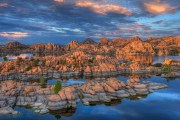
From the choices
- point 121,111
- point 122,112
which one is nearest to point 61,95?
point 121,111

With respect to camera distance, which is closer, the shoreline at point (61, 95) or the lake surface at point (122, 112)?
the lake surface at point (122, 112)

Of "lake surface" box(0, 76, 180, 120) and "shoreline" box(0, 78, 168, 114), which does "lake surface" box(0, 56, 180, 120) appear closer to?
"lake surface" box(0, 76, 180, 120)

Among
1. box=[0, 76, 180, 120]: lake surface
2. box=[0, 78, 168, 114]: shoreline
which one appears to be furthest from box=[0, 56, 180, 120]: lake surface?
box=[0, 78, 168, 114]: shoreline

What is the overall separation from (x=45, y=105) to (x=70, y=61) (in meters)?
112

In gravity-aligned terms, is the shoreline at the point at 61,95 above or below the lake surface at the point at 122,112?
above

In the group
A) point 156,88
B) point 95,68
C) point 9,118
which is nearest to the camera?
point 9,118

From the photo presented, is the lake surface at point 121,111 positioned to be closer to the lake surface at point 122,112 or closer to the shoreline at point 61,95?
the lake surface at point 122,112

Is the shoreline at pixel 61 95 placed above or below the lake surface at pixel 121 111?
above

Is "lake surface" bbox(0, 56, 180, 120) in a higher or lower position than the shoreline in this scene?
lower

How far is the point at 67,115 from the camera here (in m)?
67.2

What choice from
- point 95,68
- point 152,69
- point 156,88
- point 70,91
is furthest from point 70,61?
point 70,91

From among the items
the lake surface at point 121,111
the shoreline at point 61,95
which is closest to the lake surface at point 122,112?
the lake surface at point 121,111

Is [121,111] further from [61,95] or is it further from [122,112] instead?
[61,95]

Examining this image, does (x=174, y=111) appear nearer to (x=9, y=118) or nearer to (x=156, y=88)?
(x=156, y=88)
